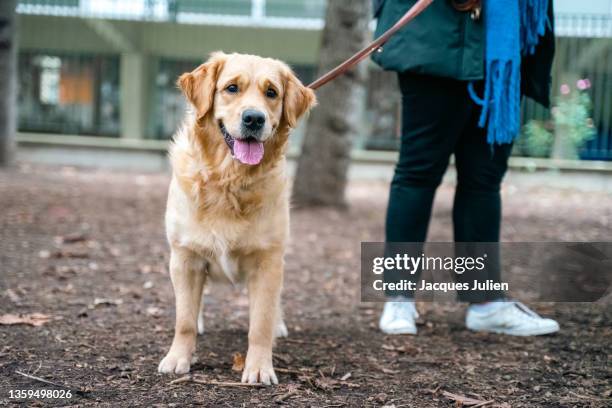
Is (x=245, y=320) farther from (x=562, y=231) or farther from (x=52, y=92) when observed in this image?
(x=52, y=92)

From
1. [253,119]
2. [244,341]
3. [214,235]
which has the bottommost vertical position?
[244,341]

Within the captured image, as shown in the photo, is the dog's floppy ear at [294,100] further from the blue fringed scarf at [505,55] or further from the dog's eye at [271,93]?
the blue fringed scarf at [505,55]

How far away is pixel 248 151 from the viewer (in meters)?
2.62

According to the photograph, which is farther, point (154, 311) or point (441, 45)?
point (154, 311)

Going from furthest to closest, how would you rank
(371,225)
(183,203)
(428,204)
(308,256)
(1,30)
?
1. (1,30)
2. (371,225)
3. (308,256)
4. (428,204)
5. (183,203)

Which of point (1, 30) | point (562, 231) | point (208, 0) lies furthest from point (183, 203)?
point (208, 0)

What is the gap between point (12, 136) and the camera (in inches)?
348

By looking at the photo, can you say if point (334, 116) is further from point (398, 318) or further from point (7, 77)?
point (7, 77)

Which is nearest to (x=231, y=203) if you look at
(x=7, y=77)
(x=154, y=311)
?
(x=154, y=311)

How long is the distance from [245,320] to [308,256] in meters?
1.65

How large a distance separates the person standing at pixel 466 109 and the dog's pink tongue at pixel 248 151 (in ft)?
2.70

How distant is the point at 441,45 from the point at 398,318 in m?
1.29

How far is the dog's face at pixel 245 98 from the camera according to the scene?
2605mm

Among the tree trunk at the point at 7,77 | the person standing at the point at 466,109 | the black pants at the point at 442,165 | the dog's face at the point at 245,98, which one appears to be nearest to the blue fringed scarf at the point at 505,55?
the person standing at the point at 466,109
